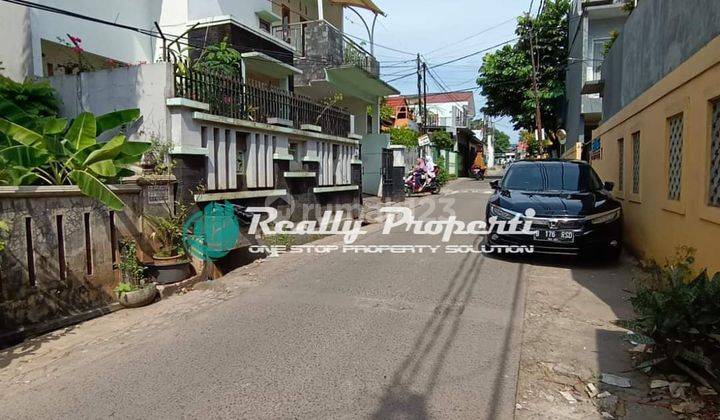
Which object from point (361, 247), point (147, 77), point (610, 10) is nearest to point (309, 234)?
point (361, 247)

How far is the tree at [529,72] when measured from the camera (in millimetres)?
26594

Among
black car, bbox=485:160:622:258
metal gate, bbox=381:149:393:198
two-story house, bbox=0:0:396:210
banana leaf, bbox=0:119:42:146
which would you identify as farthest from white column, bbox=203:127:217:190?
metal gate, bbox=381:149:393:198

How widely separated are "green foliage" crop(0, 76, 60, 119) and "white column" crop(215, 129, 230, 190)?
9.07ft

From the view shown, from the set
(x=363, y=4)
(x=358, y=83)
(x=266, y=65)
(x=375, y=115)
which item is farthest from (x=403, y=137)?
(x=266, y=65)

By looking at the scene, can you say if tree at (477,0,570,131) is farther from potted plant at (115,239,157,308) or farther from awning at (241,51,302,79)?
potted plant at (115,239,157,308)

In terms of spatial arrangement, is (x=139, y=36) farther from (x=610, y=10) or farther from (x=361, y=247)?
(x=610, y=10)

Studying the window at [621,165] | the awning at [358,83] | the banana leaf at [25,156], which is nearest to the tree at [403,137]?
the awning at [358,83]

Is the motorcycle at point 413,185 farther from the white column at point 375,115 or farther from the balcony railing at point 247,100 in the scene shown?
the balcony railing at point 247,100

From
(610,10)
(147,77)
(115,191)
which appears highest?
(610,10)

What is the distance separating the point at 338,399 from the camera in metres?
3.38

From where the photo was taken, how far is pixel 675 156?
6.18 m

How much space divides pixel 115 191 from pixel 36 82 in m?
3.98

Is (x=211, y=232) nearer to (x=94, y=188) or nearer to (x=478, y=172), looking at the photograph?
(x=94, y=188)

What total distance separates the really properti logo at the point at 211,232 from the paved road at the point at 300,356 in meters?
0.93
